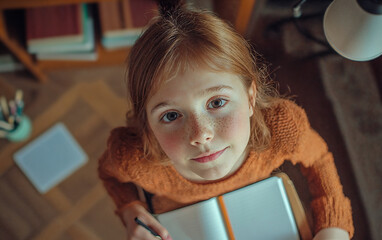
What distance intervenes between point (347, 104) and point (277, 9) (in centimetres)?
26

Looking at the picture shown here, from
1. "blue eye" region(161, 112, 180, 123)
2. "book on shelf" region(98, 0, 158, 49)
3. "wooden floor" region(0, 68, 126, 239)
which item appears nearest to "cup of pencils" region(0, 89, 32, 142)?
"wooden floor" region(0, 68, 126, 239)

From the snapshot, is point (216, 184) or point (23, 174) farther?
point (23, 174)

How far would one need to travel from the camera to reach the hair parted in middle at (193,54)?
0.56 meters

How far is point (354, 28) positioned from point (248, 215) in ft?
1.05

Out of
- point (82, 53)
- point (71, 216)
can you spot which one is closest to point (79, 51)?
point (82, 53)

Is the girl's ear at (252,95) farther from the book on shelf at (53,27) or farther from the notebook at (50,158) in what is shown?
the notebook at (50,158)

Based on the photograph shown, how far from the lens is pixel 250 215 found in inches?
21.9

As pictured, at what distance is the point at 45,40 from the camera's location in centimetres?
123

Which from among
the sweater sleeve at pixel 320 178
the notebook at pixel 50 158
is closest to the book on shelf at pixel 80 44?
the notebook at pixel 50 158

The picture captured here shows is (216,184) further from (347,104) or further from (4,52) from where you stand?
(4,52)

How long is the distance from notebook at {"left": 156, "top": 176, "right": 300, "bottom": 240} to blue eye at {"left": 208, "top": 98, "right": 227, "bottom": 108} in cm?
14

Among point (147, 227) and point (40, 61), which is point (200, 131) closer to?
point (147, 227)

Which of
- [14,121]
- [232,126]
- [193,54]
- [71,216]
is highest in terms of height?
[193,54]

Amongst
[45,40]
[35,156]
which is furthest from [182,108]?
[35,156]
